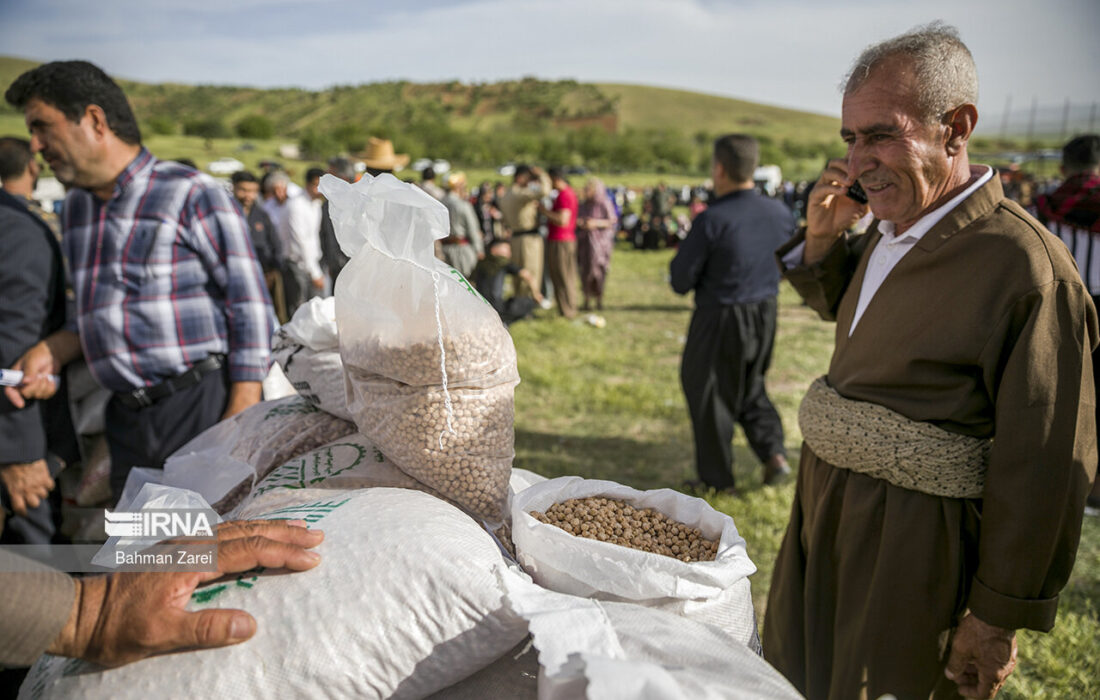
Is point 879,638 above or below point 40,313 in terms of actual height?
below

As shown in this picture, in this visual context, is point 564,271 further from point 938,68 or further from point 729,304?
point 938,68

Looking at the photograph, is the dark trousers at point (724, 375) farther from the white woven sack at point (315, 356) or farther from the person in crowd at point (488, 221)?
the person in crowd at point (488, 221)

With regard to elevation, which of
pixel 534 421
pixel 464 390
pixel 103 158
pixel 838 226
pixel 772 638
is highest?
pixel 103 158

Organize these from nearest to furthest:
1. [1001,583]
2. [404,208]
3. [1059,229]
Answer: [404,208]
[1001,583]
[1059,229]

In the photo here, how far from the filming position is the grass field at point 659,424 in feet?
8.45

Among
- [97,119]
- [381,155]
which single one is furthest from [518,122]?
[97,119]

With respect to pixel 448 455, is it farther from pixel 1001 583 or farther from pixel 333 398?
pixel 1001 583

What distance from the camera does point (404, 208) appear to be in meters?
1.10

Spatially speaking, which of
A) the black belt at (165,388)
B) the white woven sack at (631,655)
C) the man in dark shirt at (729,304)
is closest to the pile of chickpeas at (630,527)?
the white woven sack at (631,655)

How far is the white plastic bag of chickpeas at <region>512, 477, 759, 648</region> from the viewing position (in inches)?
39.7

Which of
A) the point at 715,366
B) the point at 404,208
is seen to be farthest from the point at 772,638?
the point at 715,366

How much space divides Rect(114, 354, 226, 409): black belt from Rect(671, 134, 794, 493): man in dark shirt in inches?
105

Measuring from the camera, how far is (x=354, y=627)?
92cm

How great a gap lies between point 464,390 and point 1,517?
230 cm
